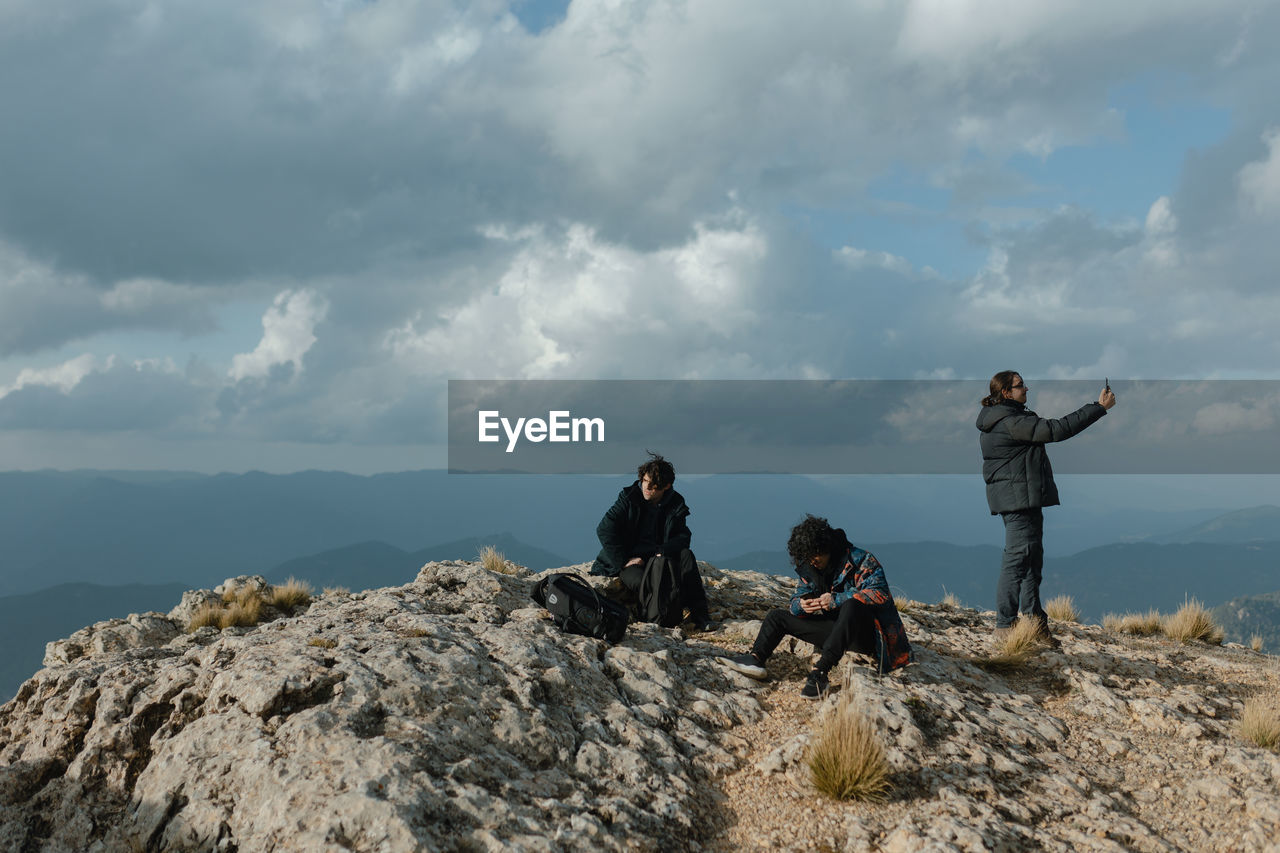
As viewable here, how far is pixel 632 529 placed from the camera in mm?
9812

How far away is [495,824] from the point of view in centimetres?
464

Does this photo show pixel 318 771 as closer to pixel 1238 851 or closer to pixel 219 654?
pixel 219 654

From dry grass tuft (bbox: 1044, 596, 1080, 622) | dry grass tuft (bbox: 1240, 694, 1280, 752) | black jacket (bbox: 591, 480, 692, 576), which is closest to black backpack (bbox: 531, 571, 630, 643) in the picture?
black jacket (bbox: 591, 480, 692, 576)

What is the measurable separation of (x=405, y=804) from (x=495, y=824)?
1.87 ft

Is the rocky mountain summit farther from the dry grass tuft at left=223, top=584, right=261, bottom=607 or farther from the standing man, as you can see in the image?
the dry grass tuft at left=223, top=584, right=261, bottom=607

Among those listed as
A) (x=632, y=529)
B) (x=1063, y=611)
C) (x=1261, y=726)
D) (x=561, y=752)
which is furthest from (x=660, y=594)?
(x=1063, y=611)

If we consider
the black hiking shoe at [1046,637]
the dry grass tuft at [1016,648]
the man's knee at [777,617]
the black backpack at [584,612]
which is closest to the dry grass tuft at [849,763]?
the man's knee at [777,617]

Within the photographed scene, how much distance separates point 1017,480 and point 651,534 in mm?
4664

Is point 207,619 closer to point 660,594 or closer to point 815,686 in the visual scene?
point 660,594

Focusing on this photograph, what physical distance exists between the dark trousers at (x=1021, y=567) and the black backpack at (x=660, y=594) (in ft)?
13.5

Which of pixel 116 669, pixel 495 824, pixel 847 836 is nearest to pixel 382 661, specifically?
pixel 495 824

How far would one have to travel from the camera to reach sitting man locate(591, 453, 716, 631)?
9.44 meters

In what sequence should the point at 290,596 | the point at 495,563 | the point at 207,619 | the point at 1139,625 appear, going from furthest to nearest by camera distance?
the point at 1139,625
the point at 290,596
the point at 495,563
the point at 207,619

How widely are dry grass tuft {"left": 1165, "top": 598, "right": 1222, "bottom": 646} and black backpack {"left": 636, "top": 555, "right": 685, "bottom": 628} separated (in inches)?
358
